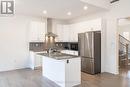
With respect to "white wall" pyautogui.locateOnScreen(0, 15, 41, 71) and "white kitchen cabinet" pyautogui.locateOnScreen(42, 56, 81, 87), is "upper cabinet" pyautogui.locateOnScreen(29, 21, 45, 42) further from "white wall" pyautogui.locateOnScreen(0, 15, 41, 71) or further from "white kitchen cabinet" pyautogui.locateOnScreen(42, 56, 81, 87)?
"white kitchen cabinet" pyautogui.locateOnScreen(42, 56, 81, 87)

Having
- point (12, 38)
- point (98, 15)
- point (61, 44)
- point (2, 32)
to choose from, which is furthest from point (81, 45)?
point (2, 32)

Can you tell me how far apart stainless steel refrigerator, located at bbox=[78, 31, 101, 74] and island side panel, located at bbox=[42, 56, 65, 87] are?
1.74 metres

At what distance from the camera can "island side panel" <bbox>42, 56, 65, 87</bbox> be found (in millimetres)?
3943

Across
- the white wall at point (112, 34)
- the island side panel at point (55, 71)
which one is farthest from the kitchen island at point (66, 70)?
the white wall at point (112, 34)

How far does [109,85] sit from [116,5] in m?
3.25

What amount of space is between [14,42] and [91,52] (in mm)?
3671

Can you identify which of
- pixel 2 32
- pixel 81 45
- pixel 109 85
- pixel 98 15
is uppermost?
pixel 98 15

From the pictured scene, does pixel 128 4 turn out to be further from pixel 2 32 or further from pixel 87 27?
pixel 2 32

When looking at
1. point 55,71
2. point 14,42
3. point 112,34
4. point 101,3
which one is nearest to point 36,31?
point 14,42

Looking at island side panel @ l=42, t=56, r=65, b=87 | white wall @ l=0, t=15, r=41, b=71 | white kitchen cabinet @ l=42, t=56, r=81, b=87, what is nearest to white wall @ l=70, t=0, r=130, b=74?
white kitchen cabinet @ l=42, t=56, r=81, b=87

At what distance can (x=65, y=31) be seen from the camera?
7.42m

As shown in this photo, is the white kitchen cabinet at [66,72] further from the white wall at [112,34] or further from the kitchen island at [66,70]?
the white wall at [112,34]

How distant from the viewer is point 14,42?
6180 mm

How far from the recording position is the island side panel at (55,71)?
394 centimetres
